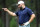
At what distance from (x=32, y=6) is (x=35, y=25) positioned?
0.67 metres

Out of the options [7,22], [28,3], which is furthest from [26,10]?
[7,22]

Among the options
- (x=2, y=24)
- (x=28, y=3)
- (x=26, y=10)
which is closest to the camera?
(x=26, y=10)

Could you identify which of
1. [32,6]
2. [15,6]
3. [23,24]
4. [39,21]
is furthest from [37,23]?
[23,24]

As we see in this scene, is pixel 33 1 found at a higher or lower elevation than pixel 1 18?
higher

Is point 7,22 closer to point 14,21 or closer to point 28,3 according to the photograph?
point 14,21

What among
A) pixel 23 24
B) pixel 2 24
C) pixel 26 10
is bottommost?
pixel 2 24

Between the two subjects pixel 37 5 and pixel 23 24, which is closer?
pixel 23 24

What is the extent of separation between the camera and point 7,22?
558cm

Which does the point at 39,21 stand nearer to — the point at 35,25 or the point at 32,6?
the point at 35,25

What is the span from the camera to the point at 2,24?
567 centimetres

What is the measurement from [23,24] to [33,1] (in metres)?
1.91

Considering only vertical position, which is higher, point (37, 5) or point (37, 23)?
point (37, 5)

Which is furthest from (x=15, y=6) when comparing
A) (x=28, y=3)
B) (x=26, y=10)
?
(x=26, y=10)

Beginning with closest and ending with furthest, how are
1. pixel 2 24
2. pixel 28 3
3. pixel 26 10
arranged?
pixel 26 10, pixel 28 3, pixel 2 24
